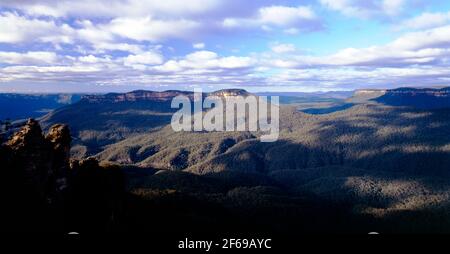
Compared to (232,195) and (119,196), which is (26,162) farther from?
(232,195)

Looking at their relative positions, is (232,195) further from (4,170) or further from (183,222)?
(4,170)

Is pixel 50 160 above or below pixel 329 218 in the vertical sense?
above

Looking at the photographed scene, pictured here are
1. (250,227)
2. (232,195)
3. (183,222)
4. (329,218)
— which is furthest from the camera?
(232,195)

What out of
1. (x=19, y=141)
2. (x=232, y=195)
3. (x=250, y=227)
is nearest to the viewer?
(x=19, y=141)

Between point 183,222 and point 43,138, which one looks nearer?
point 43,138

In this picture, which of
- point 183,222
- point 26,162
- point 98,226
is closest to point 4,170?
point 26,162

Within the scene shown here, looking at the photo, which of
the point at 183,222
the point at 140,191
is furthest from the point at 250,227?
the point at 140,191

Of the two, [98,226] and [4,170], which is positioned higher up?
[4,170]
